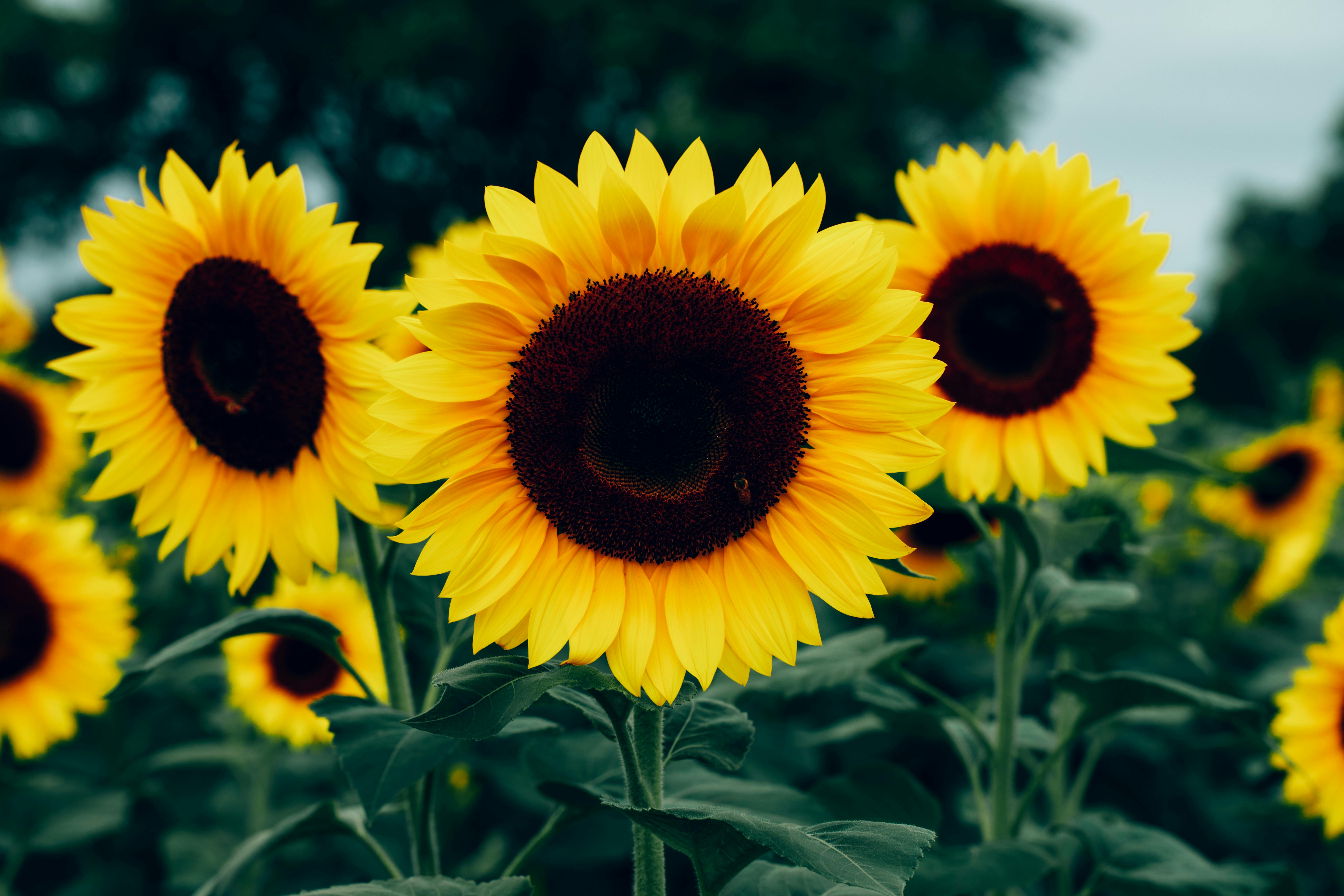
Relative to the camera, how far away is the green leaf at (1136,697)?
194 cm

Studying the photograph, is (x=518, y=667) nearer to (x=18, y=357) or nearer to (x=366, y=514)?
(x=366, y=514)

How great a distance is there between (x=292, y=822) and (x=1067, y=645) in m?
1.93

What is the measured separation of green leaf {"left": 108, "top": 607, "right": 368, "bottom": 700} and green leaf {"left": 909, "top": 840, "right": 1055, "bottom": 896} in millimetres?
1108

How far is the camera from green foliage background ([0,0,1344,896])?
2.77 meters

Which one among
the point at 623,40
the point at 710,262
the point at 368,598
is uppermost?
the point at 623,40

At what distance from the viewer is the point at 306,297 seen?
5.70 feet

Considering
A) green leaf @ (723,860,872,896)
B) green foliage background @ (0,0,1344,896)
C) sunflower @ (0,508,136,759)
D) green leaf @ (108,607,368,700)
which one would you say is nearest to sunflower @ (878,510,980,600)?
green foliage background @ (0,0,1344,896)

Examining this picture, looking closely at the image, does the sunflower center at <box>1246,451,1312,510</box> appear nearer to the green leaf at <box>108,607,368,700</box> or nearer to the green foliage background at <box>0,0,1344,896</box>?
the green foliage background at <box>0,0,1344,896</box>

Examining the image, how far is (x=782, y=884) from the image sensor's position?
1.63m

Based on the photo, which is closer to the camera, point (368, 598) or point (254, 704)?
point (368, 598)

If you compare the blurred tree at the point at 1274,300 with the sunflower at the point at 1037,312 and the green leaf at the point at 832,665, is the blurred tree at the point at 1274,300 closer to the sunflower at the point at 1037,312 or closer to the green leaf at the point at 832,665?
the sunflower at the point at 1037,312

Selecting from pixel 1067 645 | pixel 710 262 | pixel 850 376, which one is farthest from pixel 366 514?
pixel 1067 645

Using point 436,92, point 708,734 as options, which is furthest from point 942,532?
point 436,92

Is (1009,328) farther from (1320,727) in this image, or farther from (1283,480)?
(1283,480)
